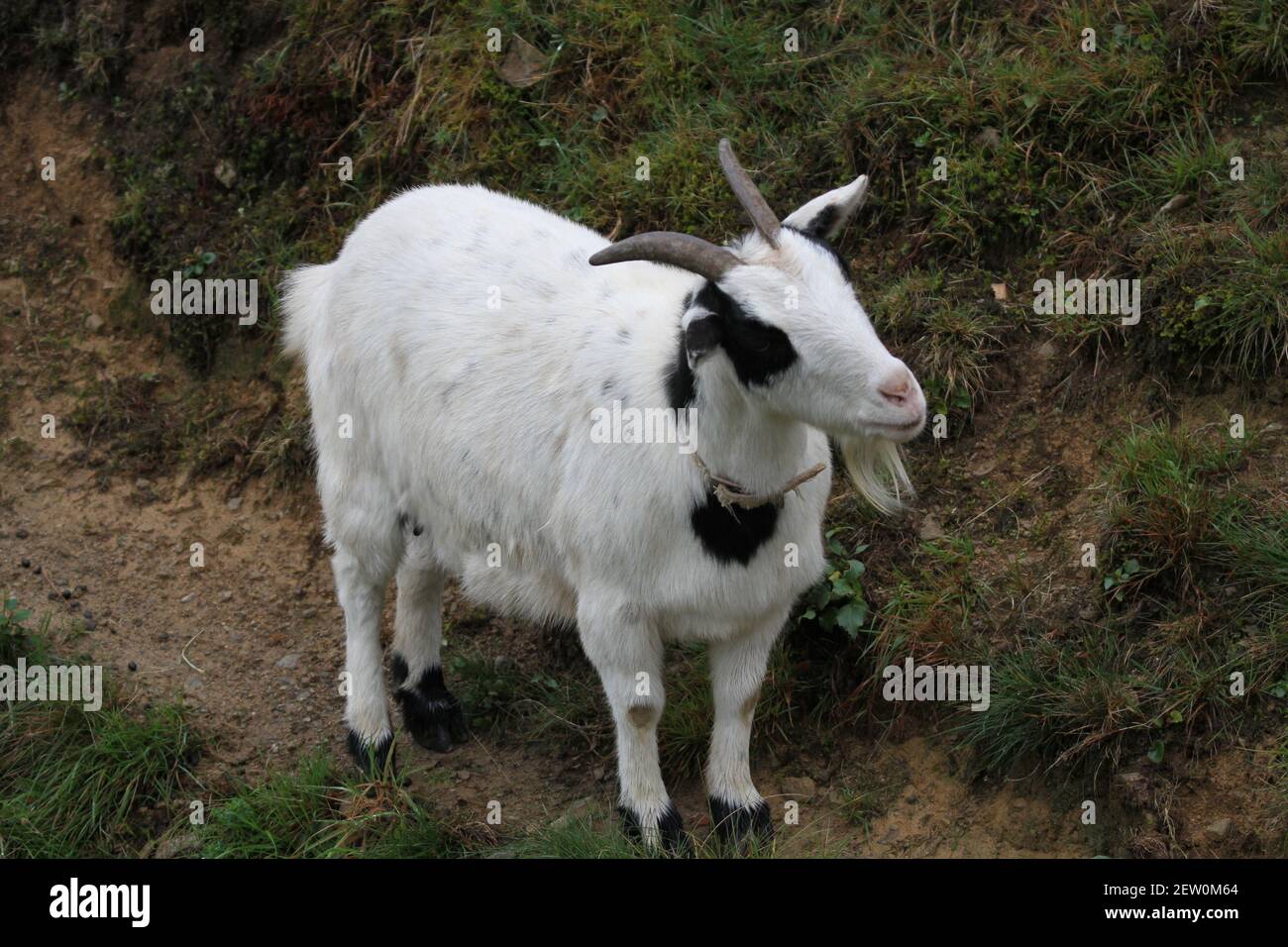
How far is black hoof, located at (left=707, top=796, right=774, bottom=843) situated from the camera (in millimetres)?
4965

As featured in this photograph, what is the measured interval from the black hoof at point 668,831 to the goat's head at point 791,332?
4.83ft

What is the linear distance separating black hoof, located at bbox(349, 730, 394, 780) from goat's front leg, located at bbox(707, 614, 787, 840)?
1.25 m

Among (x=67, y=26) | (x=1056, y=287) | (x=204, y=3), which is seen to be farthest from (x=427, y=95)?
(x=1056, y=287)

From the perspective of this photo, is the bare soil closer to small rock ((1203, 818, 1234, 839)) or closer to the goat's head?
small rock ((1203, 818, 1234, 839))

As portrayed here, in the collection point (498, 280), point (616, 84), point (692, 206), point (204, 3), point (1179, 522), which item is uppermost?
point (204, 3)

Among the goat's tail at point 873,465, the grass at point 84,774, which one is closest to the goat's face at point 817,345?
the goat's tail at point 873,465

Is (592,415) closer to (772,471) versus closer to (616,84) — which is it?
(772,471)

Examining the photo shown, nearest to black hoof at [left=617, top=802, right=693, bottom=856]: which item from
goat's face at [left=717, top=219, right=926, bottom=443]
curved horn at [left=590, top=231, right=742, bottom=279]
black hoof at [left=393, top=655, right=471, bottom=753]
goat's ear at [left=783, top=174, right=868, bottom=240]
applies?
black hoof at [left=393, top=655, right=471, bottom=753]

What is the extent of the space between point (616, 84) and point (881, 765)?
3.60 metres

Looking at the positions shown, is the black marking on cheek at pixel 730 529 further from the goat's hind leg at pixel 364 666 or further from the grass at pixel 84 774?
the grass at pixel 84 774

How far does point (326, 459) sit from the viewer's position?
18.3ft

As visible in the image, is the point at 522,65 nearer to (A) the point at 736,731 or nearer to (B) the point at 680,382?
(B) the point at 680,382

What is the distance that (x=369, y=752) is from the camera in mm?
5574

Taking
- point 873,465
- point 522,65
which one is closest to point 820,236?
point 873,465
